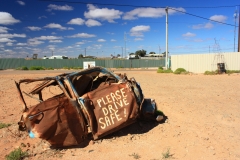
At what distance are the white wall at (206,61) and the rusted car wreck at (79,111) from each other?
21654 millimetres

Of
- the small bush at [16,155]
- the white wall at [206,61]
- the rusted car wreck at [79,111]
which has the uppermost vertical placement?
the white wall at [206,61]

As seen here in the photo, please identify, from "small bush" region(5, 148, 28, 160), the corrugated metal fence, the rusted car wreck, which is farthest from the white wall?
"small bush" region(5, 148, 28, 160)

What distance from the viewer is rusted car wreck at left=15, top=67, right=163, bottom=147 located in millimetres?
4172

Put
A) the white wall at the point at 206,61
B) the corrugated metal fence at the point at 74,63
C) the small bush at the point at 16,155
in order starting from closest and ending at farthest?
1. the small bush at the point at 16,155
2. the white wall at the point at 206,61
3. the corrugated metal fence at the point at 74,63

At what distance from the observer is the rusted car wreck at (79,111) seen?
4172mm

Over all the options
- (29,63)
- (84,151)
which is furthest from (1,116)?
(29,63)

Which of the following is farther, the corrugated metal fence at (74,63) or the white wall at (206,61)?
the corrugated metal fence at (74,63)

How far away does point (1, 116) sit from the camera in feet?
22.7

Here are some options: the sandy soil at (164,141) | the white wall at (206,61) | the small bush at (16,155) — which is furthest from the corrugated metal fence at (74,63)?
the small bush at (16,155)

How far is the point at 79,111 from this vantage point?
176 inches

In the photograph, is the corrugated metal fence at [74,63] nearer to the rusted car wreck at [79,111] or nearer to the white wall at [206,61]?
the white wall at [206,61]

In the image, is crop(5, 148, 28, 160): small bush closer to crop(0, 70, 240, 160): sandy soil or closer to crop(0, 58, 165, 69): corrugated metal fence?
crop(0, 70, 240, 160): sandy soil

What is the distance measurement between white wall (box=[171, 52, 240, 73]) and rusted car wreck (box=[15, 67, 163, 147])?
71.0 feet

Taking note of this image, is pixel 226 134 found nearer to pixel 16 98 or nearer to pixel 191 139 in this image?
pixel 191 139
